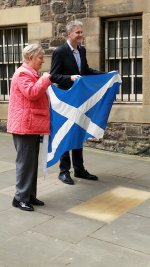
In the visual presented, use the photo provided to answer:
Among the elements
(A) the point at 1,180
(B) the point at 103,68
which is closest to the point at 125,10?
(B) the point at 103,68

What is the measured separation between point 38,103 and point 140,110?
3.66 metres

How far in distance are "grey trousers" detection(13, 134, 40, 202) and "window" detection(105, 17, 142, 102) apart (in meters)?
3.90

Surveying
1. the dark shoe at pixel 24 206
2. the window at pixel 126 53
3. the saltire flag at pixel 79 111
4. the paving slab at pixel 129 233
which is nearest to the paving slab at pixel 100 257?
the paving slab at pixel 129 233

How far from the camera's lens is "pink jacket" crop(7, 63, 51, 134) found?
15.3ft

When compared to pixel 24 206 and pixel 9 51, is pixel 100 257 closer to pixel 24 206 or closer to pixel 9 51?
pixel 24 206

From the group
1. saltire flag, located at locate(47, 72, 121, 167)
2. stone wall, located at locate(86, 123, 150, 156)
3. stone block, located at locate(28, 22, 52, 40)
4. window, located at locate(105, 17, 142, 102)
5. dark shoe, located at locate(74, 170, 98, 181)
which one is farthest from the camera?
stone block, located at locate(28, 22, 52, 40)

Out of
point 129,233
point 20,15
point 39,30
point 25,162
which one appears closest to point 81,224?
point 129,233

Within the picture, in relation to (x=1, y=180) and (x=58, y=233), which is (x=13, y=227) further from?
(x=1, y=180)

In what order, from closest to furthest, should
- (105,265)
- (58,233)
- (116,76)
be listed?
(105,265)
(58,233)
(116,76)

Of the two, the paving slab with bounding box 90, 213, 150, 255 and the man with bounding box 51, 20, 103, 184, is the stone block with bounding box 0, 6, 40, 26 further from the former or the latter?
the paving slab with bounding box 90, 213, 150, 255

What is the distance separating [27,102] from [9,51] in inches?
219

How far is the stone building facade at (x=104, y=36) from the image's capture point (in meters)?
7.98

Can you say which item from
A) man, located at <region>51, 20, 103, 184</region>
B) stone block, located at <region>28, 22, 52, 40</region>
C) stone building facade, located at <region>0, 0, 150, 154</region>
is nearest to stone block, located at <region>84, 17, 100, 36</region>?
stone building facade, located at <region>0, 0, 150, 154</region>

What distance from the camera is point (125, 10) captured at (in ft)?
26.2
